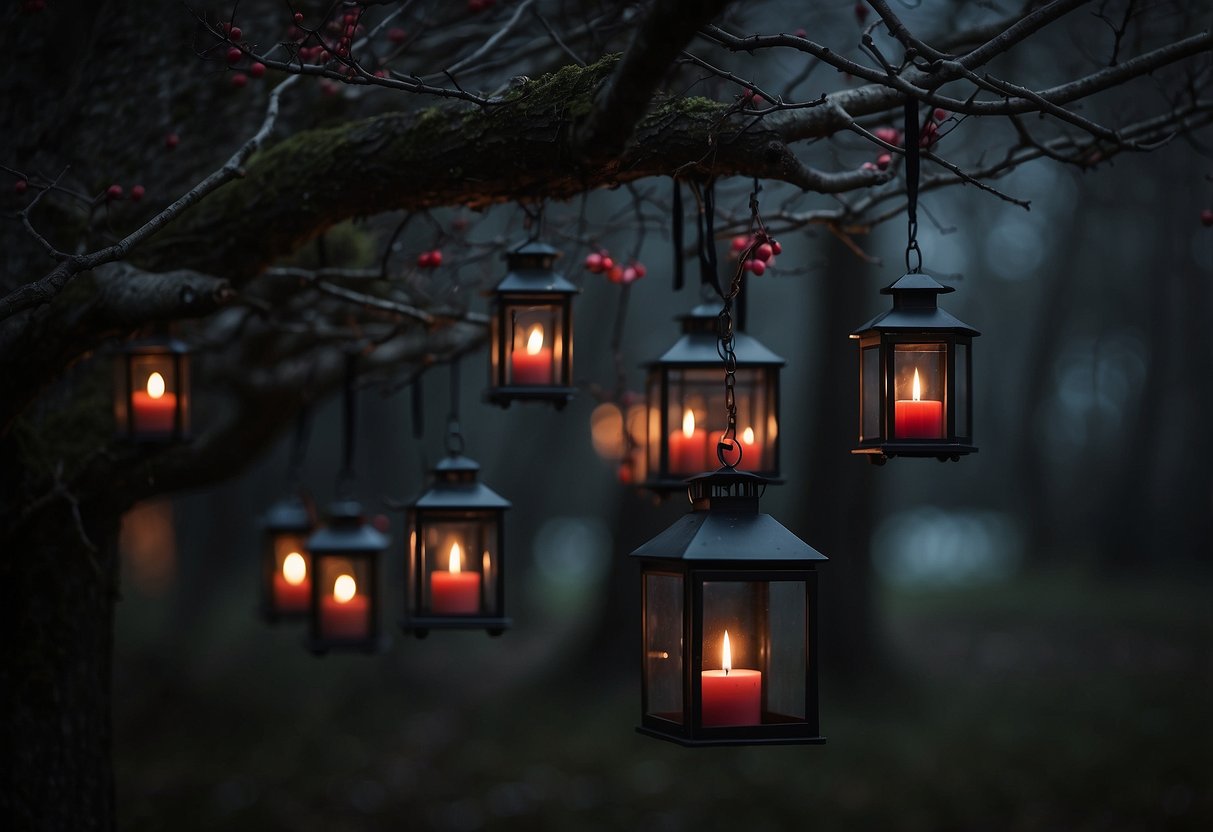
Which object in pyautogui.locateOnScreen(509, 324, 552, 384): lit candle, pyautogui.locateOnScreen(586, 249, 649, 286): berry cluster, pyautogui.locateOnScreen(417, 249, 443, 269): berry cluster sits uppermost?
pyautogui.locateOnScreen(417, 249, 443, 269): berry cluster

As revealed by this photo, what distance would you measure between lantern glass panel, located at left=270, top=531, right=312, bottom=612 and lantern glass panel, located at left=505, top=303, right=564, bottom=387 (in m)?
3.06

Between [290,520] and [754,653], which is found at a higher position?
[290,520]

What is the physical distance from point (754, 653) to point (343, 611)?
3063 millimetres

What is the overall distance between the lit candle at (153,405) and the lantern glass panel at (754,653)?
3.41 meters

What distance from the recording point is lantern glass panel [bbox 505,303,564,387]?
17.2 feet

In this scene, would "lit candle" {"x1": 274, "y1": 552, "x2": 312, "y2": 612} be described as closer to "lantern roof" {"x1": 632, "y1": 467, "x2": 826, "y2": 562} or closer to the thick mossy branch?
the thick mossy branch

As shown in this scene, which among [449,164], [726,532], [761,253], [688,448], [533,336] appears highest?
[449,164]

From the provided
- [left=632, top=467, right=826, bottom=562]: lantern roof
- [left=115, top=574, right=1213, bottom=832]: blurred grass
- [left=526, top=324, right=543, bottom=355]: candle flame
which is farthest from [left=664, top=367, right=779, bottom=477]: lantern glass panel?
[left=115, top=574, right=1213, bottom=832]: blurred grass

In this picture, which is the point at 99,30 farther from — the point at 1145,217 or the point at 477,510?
the point at 1145,217

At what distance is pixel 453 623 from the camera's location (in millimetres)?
5352

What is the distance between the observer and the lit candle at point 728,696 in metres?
3.69

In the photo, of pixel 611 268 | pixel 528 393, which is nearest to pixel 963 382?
pixel 528 393

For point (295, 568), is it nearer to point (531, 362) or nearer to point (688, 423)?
point (531, 362)

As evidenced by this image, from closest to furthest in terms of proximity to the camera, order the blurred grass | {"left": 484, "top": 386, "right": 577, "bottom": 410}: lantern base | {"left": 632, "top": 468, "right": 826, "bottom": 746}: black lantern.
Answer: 1. {"left": 632, "top": 468, "right": 826, "bottom": 746}: black lantern
2. {"left": 484, "top": 386, "right": 577, "bottom": 410}: lantern base
3. the blurred grass
